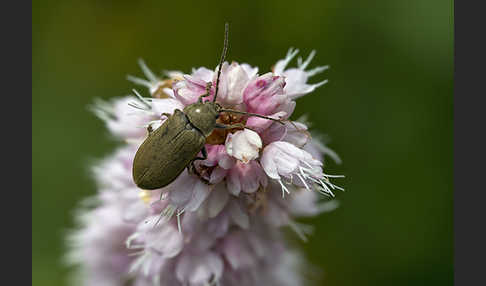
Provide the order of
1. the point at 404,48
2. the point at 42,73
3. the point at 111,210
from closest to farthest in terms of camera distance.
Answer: the point at 111,210, the point at 404,48, the point at 42,73

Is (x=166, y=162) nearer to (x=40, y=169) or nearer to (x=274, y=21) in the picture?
(x=274, y=21)

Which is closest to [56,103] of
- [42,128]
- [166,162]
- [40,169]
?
[42,128]

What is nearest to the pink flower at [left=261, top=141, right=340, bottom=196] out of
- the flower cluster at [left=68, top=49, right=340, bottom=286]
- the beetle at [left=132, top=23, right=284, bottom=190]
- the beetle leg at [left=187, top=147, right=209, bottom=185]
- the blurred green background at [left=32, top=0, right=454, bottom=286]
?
the flower cluster at [left=68, top=49, right=340, bottom=286]

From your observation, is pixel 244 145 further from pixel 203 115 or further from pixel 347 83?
pixel 347 83

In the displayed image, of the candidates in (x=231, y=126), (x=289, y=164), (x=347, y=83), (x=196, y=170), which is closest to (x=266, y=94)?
(x=231, y=126)

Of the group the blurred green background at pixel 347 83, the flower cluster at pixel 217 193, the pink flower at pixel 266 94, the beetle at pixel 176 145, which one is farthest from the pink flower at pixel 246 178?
the blurred green background at pixel 347 83

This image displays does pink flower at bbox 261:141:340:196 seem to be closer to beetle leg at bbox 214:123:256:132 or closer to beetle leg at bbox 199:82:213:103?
beetle leg at bbox 214:123:256:132
